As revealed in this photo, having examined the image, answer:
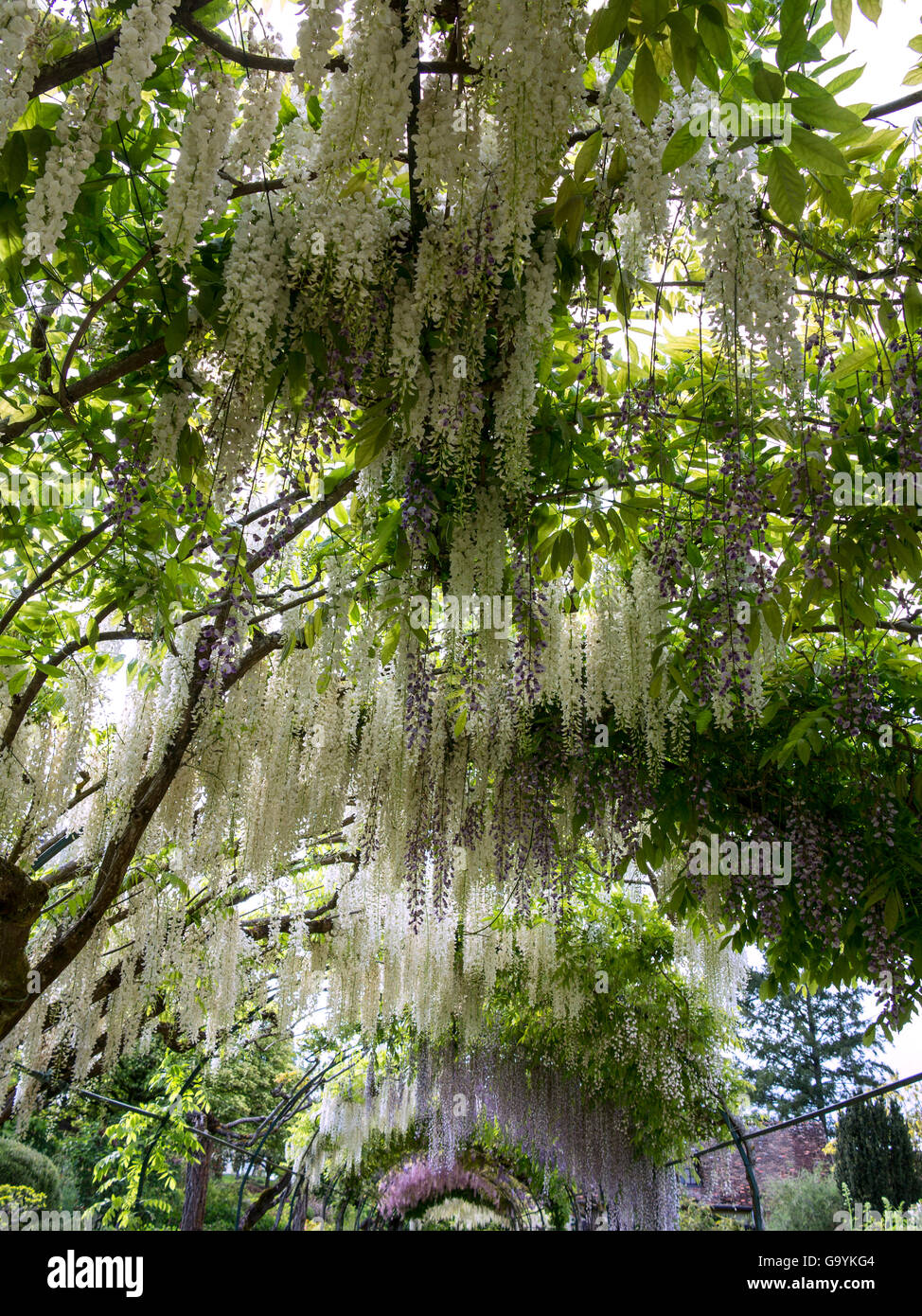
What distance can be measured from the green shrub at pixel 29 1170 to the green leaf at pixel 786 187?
43.3ft

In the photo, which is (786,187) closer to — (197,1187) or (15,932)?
(15,932)

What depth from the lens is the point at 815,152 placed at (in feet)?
4.49

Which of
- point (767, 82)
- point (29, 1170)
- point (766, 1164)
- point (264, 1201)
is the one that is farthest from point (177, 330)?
point (766, 1164)

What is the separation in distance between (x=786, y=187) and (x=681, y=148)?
210 mm

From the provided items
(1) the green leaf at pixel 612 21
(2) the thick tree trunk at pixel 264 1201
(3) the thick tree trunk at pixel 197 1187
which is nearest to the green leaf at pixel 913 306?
(1) the green leaf at pixel 612 21

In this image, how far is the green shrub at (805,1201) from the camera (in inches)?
454

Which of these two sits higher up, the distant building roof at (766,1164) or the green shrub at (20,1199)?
the green shrub at (20,1199)

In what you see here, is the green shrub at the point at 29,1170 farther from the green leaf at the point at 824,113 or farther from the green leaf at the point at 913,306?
the green leaf at the point at 824,113

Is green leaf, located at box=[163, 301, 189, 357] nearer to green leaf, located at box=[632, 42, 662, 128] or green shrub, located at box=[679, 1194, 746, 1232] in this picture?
green leaf, located at box=[632, 42, 662, 128]

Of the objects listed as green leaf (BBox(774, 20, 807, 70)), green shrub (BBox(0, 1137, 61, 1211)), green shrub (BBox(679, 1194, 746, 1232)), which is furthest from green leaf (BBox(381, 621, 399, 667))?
green shrub (BBox(0, 1137, 61, 1211))

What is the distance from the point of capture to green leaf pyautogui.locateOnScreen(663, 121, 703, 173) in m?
1.41

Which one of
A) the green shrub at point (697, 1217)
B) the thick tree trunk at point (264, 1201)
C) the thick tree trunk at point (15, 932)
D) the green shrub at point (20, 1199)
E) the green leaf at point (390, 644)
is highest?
the green leaf at point (390, 644)
